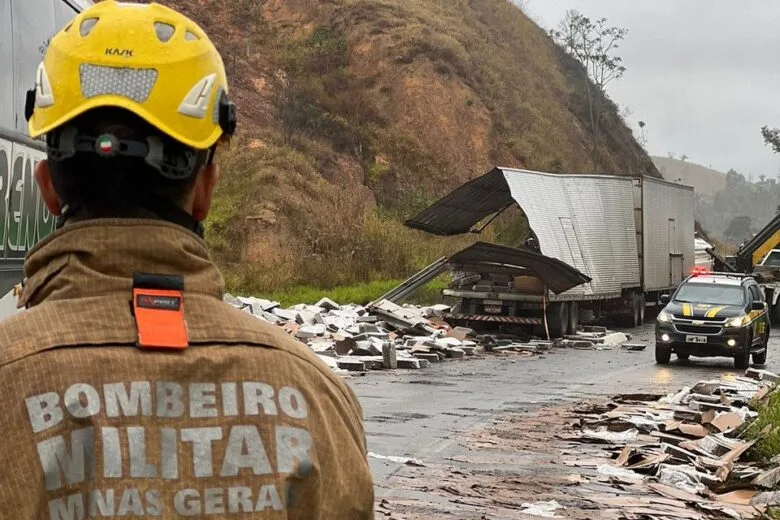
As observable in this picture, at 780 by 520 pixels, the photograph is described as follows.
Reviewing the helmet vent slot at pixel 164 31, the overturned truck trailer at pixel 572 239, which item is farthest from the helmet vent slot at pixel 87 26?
the overturned truck trailer at pixel 572 239

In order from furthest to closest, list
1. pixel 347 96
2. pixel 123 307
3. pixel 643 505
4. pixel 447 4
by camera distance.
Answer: pixel 447 4 → pixel 347 96 → pixel 643 505 → pixel 123 307

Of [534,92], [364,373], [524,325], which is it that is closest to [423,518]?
[364,373]

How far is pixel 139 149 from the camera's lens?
2182mm

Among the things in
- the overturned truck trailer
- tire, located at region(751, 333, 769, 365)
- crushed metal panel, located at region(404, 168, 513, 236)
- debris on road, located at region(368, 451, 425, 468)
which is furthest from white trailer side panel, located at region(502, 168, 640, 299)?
debris on road, located at region(368, 451, 425, 468)

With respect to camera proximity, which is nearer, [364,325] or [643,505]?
[643,505]

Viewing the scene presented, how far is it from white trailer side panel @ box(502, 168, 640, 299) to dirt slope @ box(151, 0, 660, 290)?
8.18 metres

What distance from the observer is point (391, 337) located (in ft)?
83.3

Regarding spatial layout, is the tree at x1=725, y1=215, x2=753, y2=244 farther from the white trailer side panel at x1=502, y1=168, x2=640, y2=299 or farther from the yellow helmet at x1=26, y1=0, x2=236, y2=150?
the yellow helmet at x1=26, y1=0, x2=236, y2=150

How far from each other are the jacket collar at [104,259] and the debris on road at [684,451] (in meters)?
6.85

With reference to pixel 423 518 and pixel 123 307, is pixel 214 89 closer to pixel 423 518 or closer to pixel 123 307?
pixel 123 307

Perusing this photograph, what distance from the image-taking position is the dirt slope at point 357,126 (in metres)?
39.2

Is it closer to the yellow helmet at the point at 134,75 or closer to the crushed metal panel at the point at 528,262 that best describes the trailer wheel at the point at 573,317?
the crushed metal panel at the point at 528,262

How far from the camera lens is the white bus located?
8375 millimetres

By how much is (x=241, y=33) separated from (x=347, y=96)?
5217 mm
